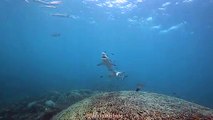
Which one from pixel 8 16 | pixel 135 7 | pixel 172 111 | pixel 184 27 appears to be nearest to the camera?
pixel 172 111

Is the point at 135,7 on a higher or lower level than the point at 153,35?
lower

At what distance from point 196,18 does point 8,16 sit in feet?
101

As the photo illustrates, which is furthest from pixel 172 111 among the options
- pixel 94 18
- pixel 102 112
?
pixel 94 18

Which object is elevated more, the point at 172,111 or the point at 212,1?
the point at 212,1

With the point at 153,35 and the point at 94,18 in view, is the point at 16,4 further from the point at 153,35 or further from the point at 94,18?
the point at 153,35

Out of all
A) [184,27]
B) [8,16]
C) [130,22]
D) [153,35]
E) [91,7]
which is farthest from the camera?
[153,35]

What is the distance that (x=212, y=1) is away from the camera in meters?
25.1

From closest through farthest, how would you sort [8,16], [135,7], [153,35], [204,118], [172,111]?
[204,118] → [172,111] → [135,7] → [8,16] → [153,35]

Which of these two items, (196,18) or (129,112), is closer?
(129,112)

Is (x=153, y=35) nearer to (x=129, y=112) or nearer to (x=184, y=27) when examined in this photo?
(x=184, y=27)

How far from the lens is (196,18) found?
31.2m

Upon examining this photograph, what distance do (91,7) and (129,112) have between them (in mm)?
29521

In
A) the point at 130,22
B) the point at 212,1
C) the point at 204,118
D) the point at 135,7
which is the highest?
the point at 130,22

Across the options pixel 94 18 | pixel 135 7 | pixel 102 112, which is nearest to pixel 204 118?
pixel 102 112
